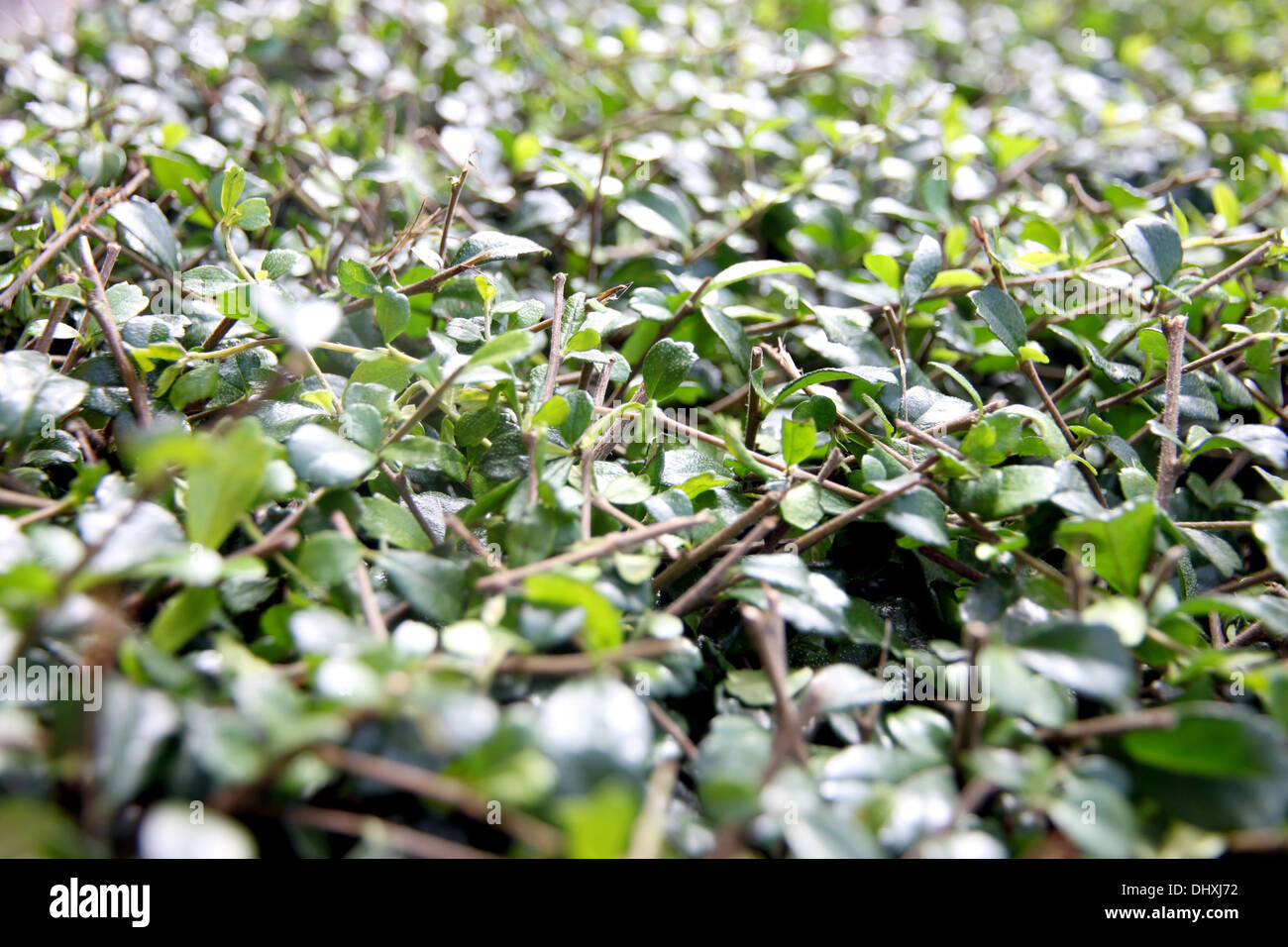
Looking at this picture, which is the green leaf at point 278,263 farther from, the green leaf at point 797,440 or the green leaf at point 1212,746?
the green leaf at point 1212,746

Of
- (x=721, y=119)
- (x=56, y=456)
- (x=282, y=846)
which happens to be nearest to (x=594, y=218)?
(x=721, y=119)

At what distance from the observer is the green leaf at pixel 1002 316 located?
2.68 ft

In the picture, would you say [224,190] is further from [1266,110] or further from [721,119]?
[1266,110]

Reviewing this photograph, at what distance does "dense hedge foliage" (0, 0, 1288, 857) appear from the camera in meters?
0.48

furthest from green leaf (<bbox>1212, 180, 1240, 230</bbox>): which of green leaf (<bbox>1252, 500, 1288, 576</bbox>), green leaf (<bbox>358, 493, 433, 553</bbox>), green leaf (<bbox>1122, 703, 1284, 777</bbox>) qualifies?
green leaf (<bbox>358, 493, 433, 553</bbox>)

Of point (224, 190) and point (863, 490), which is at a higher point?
point (224, 190)

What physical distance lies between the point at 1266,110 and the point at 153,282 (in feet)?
6.04

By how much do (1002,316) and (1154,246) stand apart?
0.20 m

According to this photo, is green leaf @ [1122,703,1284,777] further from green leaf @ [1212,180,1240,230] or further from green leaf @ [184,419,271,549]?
green leaf @ [1212,180,1240,230]

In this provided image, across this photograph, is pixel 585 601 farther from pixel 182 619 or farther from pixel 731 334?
pixel 731 334

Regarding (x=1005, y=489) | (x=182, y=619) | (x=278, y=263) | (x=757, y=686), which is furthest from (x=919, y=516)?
(x=278, y=263)

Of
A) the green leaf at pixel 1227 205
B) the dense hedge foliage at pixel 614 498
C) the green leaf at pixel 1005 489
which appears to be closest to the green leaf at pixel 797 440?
the dense hedge foliage at pixel 614 498

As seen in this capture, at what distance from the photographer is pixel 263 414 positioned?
2.37ft

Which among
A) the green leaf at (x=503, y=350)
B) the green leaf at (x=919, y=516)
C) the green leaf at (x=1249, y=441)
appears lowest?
the green leaf at (x=919, y=516)
